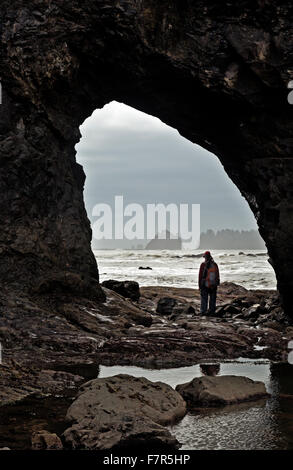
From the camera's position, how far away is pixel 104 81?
15.2m

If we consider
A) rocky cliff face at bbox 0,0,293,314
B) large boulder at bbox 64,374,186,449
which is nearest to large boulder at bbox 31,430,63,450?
large boulder at bbox 64,374,186,449

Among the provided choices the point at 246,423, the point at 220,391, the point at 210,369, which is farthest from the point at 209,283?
the point at 246,423

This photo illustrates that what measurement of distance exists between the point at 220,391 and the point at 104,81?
11011 millimetres

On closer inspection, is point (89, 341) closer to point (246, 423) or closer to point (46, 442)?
point (246, 423)

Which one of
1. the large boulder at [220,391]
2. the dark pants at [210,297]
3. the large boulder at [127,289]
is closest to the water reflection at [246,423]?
the large boulder at [220,391]

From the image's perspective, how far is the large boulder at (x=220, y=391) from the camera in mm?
6555

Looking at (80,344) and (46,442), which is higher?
(46,442)

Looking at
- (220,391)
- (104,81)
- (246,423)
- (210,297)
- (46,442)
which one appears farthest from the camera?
(210,297)

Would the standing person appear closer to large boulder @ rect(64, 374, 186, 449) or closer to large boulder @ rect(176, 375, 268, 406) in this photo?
large boulder @ rect(176, 375, 268, 406)

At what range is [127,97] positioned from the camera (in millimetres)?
16188

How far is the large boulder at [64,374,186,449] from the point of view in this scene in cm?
504

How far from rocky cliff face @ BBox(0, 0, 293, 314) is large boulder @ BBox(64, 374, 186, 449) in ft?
23.7

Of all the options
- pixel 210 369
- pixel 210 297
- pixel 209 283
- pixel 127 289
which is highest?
pixel 209 283

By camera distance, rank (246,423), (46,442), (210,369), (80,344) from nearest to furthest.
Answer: (46,442) → (246,423) → (210,369) → (80,344)
